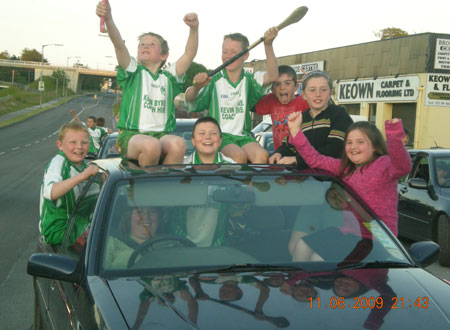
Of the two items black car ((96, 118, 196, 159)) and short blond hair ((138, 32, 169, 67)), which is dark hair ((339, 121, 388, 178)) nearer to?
short blond hair ((138, 32, 169, 67))

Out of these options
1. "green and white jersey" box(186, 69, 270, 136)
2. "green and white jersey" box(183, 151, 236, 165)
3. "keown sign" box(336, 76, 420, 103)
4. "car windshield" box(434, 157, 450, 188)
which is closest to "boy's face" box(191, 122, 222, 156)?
"green and white jersey" box(183, 151, 236, 165)

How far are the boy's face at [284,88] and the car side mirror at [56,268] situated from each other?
9.76 ft

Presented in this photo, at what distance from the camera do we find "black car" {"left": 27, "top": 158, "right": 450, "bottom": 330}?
2.25 m

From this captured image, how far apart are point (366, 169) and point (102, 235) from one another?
1.84 m

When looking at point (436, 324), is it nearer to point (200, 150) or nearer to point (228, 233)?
point (228, 233)

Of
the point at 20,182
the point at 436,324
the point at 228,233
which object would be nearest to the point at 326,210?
the point at 228,233

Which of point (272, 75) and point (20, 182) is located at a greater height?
point (272, 75)

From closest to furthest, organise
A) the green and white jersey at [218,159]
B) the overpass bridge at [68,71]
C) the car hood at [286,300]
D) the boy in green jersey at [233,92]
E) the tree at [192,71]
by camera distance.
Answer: the car hood at [286,300] < the green and white jersey at [218,159] < the boy in green jersey at [233,92] < the tree at [192,71] < the overpass bridge at [68,71]

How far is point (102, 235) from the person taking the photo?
2834 millimetres

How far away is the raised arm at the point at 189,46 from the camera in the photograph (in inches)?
199

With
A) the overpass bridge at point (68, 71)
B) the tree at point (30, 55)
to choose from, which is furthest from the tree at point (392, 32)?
the tree at point (30, 55)

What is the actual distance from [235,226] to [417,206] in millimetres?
6407

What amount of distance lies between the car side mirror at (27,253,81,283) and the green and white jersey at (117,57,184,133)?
7.22ft
